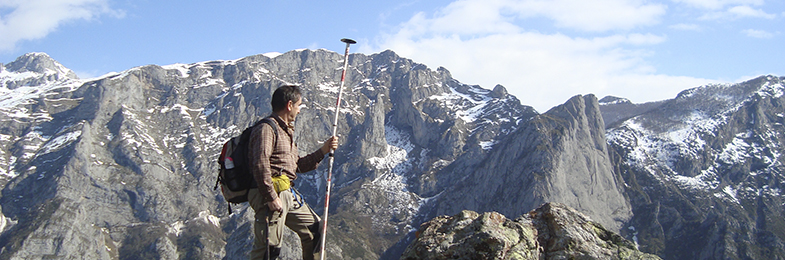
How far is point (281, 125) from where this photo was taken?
11195mm

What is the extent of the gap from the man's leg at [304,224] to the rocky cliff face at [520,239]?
2.38 metres

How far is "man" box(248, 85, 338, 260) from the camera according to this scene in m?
10.2

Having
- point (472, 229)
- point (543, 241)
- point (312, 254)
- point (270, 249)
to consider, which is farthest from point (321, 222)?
point (543, 241)

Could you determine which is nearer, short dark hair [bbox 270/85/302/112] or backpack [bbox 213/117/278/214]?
backpack [bbox 213/117/278/214]

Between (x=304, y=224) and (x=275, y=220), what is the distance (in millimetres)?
1100

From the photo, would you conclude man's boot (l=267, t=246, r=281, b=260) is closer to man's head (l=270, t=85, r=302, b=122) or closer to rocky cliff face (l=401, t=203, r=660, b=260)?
man's head (l=270, t=85, r=302, b=122)

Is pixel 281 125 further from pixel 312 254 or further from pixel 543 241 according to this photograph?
pixel 543 241

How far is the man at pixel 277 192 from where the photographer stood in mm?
10195

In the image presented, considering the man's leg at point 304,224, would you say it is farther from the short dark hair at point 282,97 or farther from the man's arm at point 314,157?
the short dark hair at point 282,97

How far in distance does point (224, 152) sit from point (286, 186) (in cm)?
138

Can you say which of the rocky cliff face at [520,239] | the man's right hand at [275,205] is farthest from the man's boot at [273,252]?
the rocky cliff face at [520,239]

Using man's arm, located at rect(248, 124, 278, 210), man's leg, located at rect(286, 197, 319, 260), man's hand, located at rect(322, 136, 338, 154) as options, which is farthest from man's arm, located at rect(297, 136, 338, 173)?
man's arm, located at rect(248, 124, 278, 210)

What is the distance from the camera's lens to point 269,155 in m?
10.4

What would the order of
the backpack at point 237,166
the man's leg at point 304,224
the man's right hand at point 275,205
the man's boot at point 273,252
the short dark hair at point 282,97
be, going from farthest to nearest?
the man's leg at point 304,224 → the short dark hair at point 282,97 → the man's boot at point 273,252 → the backpack at point 237,166 → the man's right hand at point 275,205
